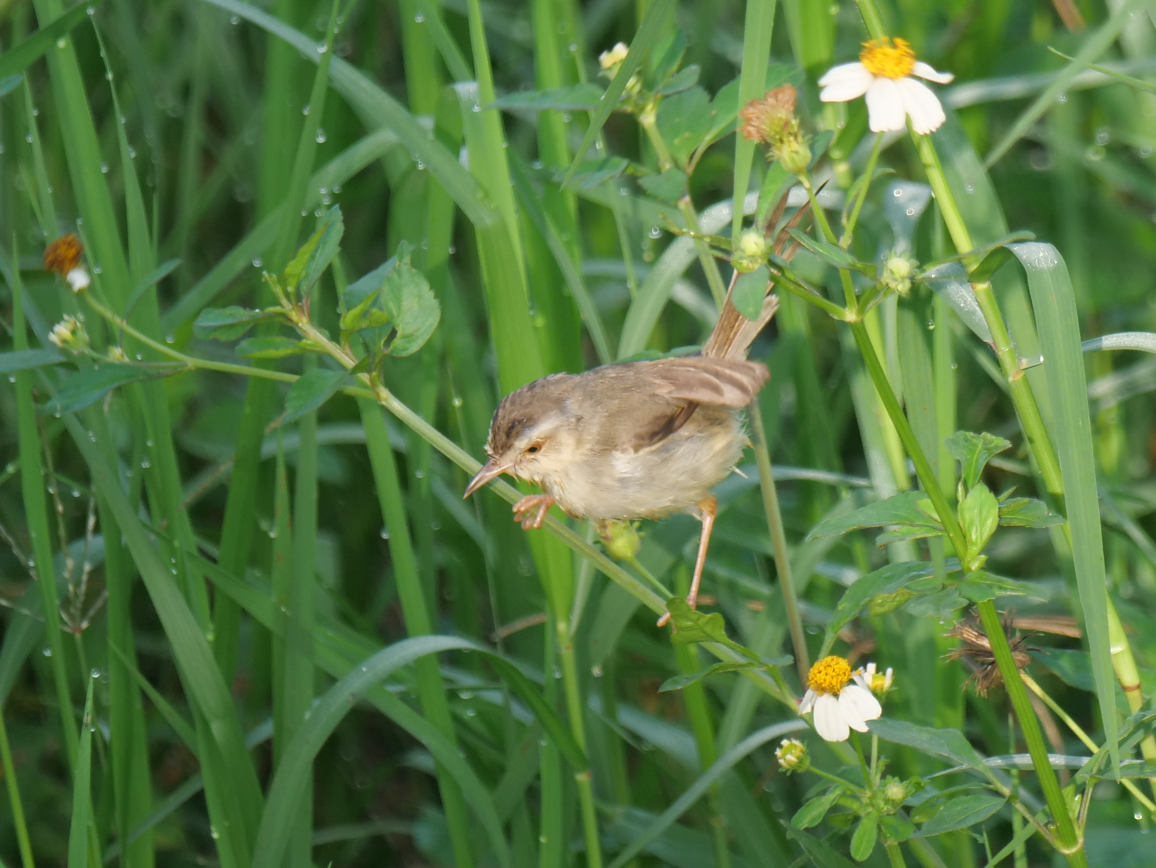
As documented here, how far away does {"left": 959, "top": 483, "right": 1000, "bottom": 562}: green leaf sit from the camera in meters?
1.31

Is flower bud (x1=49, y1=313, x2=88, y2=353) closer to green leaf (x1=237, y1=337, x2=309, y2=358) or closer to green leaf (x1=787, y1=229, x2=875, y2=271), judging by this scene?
green leaf (x1=237, y1=337, x2=309, y2=358)

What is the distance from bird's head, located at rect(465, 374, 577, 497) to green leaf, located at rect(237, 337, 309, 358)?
1.45 ft

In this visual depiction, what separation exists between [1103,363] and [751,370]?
1826 millimetres

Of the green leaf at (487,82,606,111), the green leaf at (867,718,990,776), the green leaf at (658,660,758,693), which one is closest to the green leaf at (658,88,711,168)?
the green leaf at (487,82,606,111)

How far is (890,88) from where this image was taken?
4.62 feet

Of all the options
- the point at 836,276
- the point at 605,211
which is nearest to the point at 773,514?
the point at 836,276

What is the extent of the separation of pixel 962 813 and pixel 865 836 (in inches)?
4.9

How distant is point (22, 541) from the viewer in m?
2.93

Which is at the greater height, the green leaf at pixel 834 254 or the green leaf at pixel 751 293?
the green leaf at pixel 834 254

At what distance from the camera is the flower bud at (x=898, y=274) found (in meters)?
1.29

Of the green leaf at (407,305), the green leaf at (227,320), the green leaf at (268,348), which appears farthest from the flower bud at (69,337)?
the green leaf at (407,305)

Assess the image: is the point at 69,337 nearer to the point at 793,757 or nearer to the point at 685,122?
the point at 685,122

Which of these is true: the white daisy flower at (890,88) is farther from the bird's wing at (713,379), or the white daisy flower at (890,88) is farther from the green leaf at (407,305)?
the green leaf at (407,305)

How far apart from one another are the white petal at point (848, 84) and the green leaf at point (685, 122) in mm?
372
